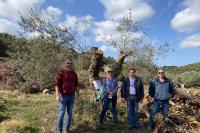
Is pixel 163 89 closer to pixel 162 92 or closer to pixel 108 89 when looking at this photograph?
pixel 162 92

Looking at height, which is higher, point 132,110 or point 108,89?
point 108,89

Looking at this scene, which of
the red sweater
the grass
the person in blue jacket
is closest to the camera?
the red sweater

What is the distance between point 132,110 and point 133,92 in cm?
57

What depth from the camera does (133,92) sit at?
12.1 meters

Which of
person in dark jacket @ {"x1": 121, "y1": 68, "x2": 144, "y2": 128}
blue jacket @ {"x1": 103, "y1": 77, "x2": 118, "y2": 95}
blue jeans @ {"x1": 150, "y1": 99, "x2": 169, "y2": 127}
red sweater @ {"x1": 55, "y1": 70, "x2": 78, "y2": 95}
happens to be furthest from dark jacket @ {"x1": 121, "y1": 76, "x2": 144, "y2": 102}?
red sweater @ {"x1": 55, "y1": 70, "x2": 78, "y2": 95}

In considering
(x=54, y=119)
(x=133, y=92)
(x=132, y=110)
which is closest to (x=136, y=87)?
(x=133, y=92)

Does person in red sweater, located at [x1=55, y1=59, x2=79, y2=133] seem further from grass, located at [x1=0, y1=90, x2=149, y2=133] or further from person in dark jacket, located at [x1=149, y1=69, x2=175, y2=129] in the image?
person in dark jacket, located at [x1=149, y1=69, x2=175, y2=129]

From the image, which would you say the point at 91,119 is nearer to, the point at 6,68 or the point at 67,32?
the point at 67,32

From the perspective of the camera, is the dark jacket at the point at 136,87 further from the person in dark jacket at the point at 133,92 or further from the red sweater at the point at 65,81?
the red sweater at the point at 65,81

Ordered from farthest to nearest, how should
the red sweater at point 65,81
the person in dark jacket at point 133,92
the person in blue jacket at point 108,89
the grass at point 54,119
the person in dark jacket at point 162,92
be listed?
the person in blue jacket at point 108,89 → the grass at point 54,119 → the person in dark jacket at point 133,92 → the person in dark jacket at point 162,92 → the red sweater at point 65,81

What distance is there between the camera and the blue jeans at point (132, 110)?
12.2 meters

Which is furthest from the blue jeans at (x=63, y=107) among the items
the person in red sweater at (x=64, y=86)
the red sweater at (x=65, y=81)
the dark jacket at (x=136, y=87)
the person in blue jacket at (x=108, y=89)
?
the dark jacket at (x=136, y=87)

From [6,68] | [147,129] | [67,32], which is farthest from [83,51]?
[6,68]

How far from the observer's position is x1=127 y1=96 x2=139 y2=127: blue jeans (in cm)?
1218
